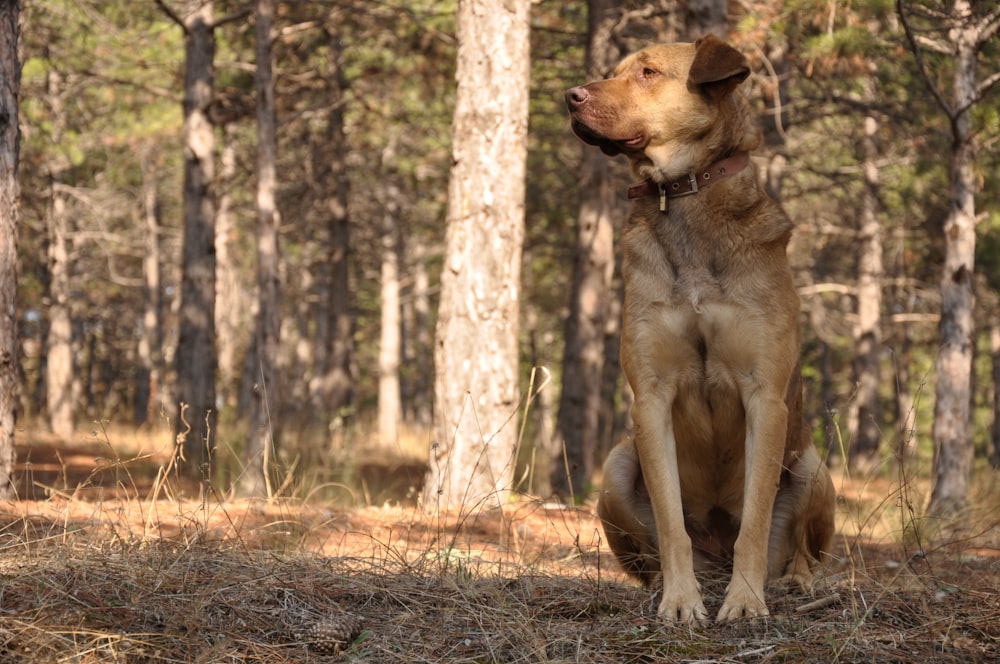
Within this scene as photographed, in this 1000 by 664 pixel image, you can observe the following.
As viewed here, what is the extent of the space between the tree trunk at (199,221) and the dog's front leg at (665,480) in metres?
10.2

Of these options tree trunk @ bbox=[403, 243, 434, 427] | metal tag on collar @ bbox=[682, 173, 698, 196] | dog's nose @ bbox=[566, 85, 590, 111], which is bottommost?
tree trunk @ bbox=[403, 243, 434, 427]

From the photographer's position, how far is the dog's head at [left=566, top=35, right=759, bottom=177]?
152 inches

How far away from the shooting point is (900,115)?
11.5 m

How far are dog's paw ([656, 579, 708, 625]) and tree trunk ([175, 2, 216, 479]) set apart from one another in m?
10.3

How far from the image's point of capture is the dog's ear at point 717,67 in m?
3.79

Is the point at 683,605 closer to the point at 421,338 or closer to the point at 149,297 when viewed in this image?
the point at 149,297

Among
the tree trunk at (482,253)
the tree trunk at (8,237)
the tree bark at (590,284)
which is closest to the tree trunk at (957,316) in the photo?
the tree trunk at (482,253)

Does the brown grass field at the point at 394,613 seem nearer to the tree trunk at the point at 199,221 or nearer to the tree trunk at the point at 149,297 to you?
the tree trunk at the point at 199,221

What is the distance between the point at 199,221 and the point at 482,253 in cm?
757

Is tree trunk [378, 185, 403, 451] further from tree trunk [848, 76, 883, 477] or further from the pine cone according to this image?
the pine cone

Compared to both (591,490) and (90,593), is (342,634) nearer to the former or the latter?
(90,593)

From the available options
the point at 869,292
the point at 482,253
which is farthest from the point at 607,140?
the point at 869,292

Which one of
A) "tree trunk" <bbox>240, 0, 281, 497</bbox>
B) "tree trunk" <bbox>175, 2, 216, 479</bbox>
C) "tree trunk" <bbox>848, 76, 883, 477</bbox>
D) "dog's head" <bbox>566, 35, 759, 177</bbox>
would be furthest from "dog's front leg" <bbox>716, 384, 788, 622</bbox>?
"tree trunk" <bbox>848, 76, 883, 477</bbox>

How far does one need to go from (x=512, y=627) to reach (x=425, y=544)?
186 centimetres
